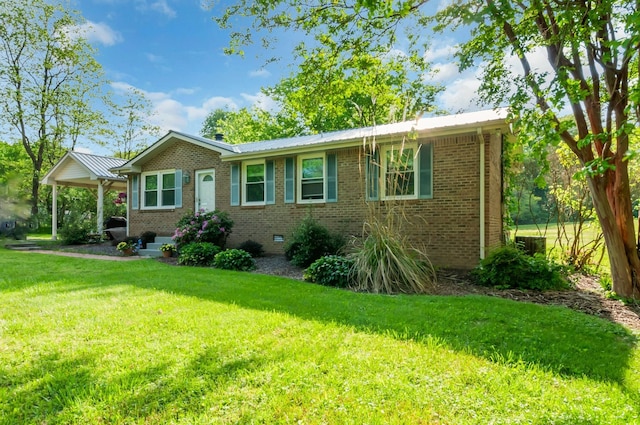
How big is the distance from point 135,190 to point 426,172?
1113 centimetres

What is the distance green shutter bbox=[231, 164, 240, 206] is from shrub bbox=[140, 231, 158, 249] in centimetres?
366

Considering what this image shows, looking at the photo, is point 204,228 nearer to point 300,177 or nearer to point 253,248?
point 253,248

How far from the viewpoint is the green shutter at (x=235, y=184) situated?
11312 mm

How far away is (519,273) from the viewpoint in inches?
254

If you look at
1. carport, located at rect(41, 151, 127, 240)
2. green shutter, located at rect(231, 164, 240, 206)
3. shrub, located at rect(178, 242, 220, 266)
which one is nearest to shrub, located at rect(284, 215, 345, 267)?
shrub, located at rect(178, 242, 220, 266)

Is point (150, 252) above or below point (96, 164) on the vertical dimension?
below

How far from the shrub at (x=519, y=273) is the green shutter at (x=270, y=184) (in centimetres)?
628

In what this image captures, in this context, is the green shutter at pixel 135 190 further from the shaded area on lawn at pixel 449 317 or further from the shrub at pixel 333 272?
the shrub at pixel 333 272

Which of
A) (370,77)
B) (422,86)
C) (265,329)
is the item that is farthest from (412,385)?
(422,86)

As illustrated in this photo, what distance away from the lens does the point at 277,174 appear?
10734 millimetres

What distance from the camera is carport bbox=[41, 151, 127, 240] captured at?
1488 centimetres

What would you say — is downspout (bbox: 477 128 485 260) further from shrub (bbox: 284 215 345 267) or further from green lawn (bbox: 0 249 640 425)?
shrub (bbox: 284 215 345 267)

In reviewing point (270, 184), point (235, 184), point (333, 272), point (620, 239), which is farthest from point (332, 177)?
point (620, 239)

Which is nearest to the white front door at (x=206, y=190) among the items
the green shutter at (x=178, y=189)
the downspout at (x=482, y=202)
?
the green shutter at (x=178, y=189)
